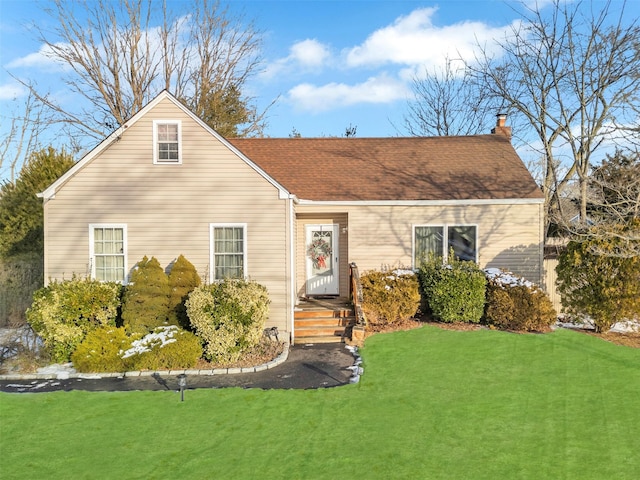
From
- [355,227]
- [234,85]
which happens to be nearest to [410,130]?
[234,85]

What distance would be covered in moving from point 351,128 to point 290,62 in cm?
1424

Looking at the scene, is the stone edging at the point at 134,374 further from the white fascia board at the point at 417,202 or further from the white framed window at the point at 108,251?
the white fascia board at the point at 417,202

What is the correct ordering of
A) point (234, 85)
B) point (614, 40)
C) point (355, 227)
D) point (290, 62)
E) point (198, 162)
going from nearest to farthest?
point (198, 162) < point (355, 227) < point (614, 40) < point (290, 62) < point (234, 85)

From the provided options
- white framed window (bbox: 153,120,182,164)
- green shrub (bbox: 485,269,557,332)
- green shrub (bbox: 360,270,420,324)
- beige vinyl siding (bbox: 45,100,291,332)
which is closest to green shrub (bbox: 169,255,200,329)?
beige vinyl siding (bbox: 45,100,291,332)

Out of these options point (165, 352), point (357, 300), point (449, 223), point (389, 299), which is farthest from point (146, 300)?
point (449, 223)

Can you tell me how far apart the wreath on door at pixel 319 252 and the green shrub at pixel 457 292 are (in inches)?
153

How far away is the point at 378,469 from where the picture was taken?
16.9 feet

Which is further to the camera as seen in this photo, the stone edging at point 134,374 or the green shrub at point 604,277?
the green shrub at point 604,277

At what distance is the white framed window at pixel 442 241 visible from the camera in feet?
46.1

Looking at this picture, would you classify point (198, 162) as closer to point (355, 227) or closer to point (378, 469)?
point (355, 227)

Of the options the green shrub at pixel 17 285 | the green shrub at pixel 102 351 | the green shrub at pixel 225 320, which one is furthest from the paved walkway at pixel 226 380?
the green shrub at pixel 17 285

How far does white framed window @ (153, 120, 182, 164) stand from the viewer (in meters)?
11.3

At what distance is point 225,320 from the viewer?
9602 mm

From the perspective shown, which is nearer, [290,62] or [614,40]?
[614,40]
